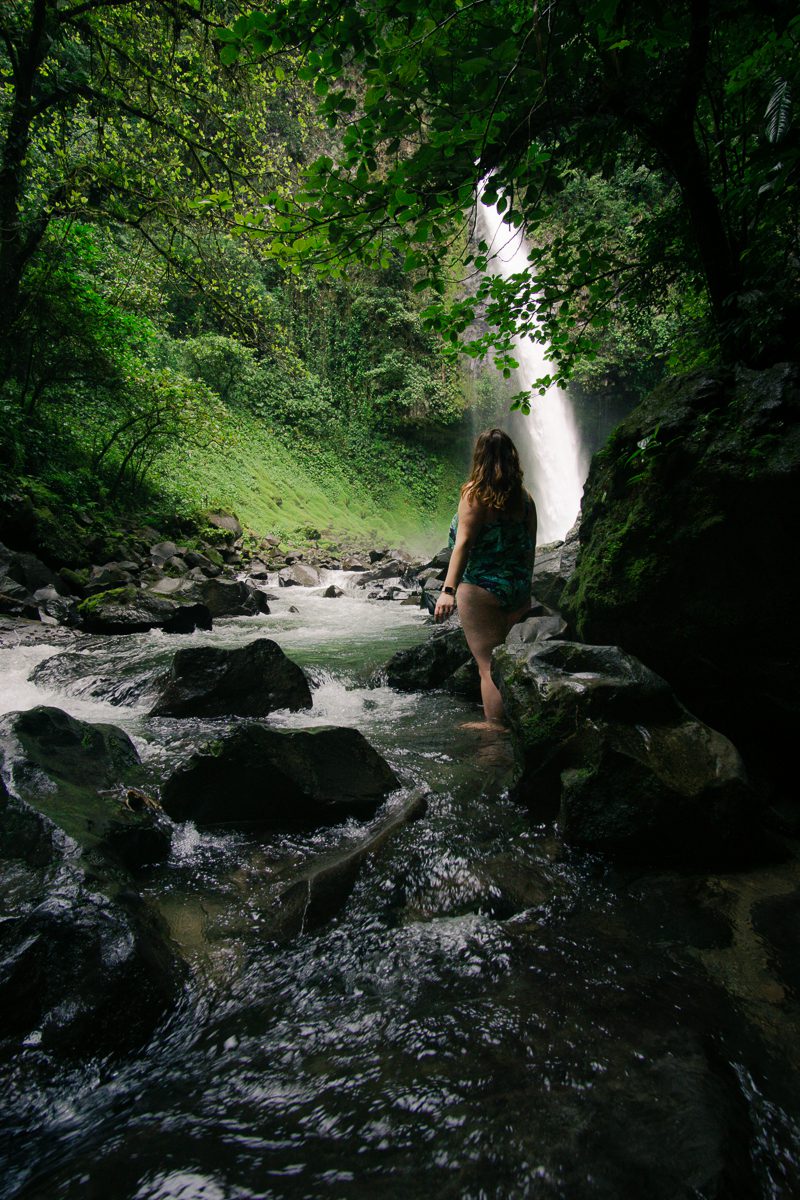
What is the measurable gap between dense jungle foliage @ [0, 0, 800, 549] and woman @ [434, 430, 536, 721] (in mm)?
972

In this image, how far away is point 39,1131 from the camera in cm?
128

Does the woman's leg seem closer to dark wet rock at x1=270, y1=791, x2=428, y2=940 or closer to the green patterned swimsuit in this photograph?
the green patterned swimsuit

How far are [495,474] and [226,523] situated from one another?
1425cm

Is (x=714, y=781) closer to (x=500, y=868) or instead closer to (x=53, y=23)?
(x=500, y=868)

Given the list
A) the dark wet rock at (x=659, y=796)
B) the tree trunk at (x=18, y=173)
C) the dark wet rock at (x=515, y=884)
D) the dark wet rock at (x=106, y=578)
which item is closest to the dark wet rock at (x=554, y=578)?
the dark wet rock at (x=659, y=796)

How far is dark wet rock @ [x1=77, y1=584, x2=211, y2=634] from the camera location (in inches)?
312

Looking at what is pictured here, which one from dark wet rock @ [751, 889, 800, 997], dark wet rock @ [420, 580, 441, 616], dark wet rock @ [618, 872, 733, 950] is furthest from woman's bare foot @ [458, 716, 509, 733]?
dark wet rock @ [420, 580, 441, 616]

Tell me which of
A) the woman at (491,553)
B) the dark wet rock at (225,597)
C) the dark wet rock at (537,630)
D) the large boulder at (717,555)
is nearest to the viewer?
the large boulder at (717,555)

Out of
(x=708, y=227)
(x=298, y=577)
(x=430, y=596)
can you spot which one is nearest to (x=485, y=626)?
(x=708, y=227)

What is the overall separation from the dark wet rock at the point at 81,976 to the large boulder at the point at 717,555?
9.17 feet

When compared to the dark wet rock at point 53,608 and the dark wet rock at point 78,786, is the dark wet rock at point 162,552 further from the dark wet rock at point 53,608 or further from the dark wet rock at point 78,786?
the dark wet rock at point 78,786

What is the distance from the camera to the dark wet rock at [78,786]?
2268mm

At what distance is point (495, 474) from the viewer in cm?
388

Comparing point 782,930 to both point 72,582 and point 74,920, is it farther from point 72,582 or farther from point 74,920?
point 72,582
